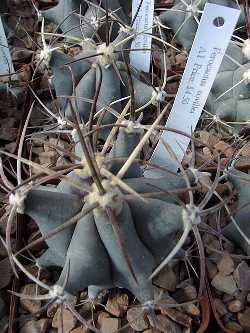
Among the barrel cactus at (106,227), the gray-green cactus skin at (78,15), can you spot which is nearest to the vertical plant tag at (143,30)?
the gray-green cactus skin at (78,15)

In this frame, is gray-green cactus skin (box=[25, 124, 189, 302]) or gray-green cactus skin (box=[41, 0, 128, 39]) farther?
gray-green cactus skin (box=[41, 0, 128, 39])

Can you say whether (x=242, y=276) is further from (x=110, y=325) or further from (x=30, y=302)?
(x=30, y=302)

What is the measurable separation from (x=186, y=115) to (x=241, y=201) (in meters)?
0.22

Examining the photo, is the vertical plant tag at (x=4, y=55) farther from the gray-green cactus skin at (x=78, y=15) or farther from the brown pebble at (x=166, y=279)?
the brown pebble at (x=166, y=279)

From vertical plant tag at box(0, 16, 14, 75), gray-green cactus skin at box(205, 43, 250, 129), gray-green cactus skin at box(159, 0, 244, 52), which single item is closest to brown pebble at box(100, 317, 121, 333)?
gray-green cactus skin at box(205, 43, 250, 129)

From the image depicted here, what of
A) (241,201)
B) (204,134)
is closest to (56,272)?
(241,201)

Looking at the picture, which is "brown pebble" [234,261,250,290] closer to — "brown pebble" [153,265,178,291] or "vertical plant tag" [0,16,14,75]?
"brown pebble" [153,265,178,291]

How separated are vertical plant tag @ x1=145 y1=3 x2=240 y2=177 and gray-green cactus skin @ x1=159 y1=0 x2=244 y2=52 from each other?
1.43ft

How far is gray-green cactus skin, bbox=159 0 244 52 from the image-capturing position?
1.50 metres

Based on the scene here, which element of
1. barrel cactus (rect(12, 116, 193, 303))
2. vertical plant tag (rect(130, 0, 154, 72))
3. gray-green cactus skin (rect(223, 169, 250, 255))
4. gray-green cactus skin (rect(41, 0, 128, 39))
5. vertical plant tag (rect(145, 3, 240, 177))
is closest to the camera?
barrel cactus (rect(12, 116, 193, 303))

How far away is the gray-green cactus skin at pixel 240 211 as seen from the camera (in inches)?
44.0

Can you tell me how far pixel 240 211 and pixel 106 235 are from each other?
377 millimetres

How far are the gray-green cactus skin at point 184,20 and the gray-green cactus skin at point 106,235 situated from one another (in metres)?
0.73

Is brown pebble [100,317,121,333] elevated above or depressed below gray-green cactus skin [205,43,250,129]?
below
